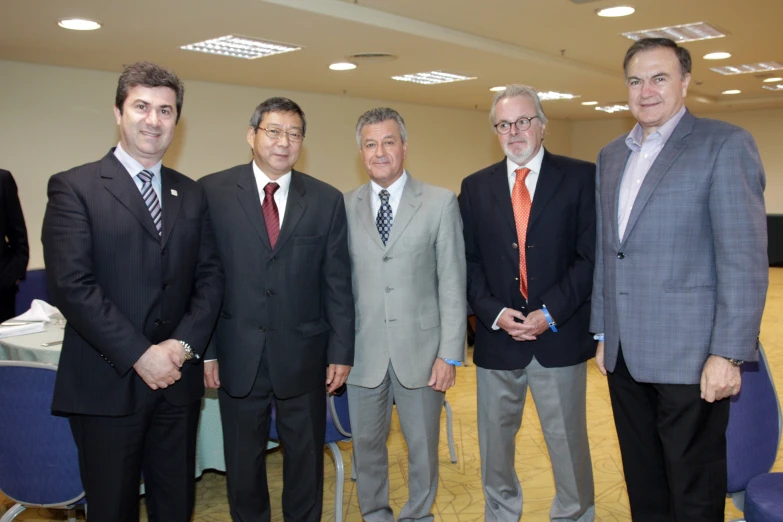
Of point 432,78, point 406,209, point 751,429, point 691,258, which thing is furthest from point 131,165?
point 432,78

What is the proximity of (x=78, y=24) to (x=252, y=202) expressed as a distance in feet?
11.2

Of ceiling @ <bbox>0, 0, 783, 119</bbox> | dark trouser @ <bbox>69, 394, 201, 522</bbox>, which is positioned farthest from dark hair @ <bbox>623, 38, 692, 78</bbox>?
ceiling @ <bbox>0, 0, 783, 119</bbox>

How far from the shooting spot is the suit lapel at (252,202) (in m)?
→ 2.70

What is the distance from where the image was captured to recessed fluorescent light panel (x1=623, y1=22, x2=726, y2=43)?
21.1ft

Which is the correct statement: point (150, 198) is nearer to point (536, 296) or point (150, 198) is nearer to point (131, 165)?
point (131, 165)

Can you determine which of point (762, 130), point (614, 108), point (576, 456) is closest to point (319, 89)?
point (614, 108)

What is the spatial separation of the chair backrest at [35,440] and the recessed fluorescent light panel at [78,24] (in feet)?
11.2

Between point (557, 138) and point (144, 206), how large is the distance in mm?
14167

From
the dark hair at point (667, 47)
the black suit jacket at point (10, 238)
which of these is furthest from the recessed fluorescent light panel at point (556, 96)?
the dark hair at point (667, 47)

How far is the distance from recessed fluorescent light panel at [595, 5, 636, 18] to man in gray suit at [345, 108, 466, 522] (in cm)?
335

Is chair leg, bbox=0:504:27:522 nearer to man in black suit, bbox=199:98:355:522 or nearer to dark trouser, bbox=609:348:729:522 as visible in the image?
man in black suit, bbox=199:98:355:522

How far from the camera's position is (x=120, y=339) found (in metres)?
2.23

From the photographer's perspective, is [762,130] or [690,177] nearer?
[690,177]

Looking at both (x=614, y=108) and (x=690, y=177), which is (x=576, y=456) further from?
(x=614, y=108)
